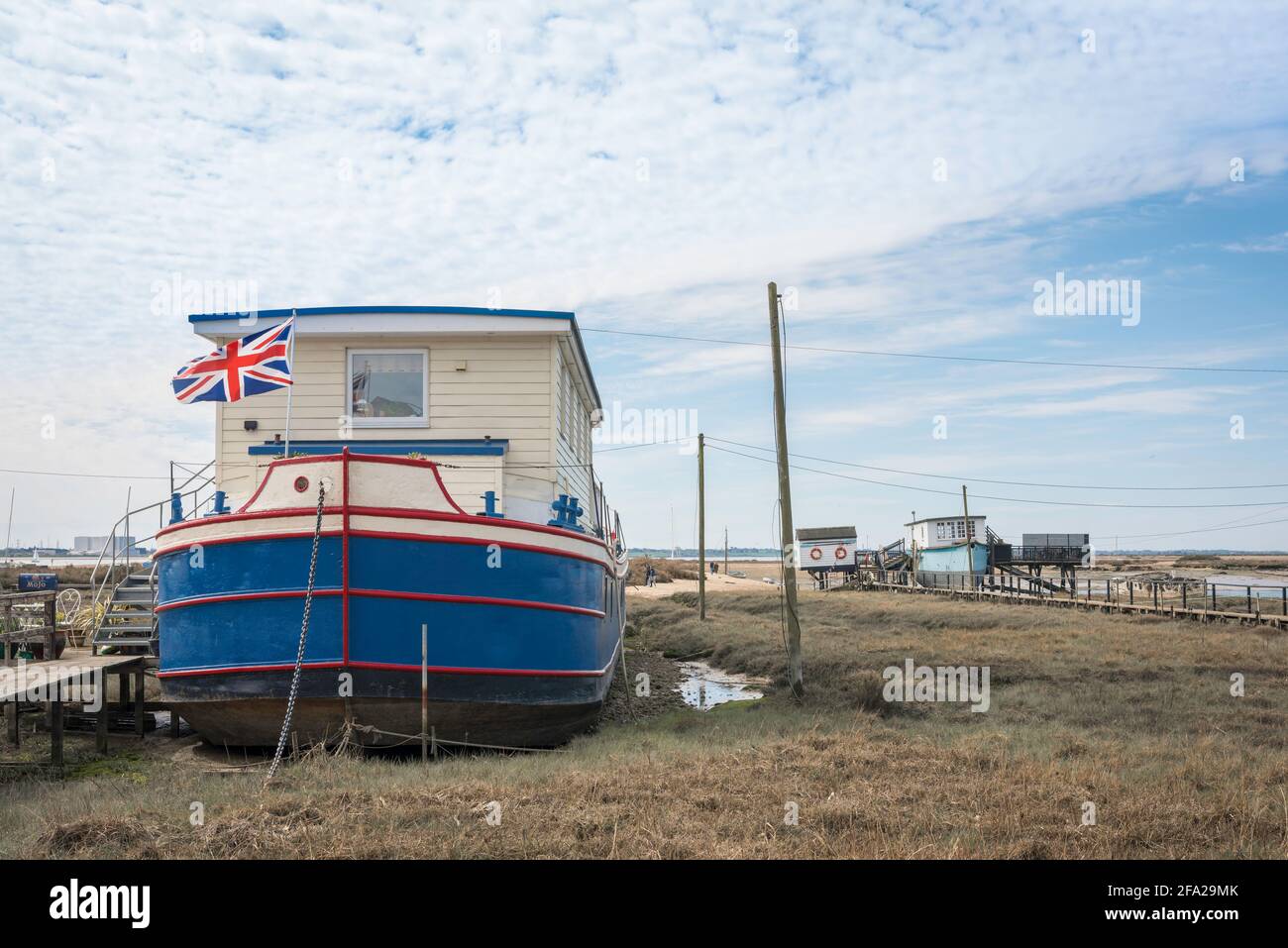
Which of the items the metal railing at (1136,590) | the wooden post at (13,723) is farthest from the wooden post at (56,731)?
the metal railing at (1136,590)

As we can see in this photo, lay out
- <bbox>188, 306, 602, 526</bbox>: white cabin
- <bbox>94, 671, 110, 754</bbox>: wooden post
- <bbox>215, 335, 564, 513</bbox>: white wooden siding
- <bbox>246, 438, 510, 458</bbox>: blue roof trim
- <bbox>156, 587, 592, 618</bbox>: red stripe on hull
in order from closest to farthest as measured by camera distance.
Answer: <bbox>156, 587, 592, 618</bbox>: red stripe on hull → <bbox>94, 671, 110, 754</bbox>: wooden post → <bbox>246, 438, 510, 458</bbox>: blue roof trim → <bbox>188, 306, 602, 526</bbox>: white cabin → <bbox>215, 335, 564, 513</bbox>: white wooden siding

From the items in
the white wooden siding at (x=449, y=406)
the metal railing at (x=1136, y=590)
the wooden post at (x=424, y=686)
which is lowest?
the metal railing at (x=1136, y=590)

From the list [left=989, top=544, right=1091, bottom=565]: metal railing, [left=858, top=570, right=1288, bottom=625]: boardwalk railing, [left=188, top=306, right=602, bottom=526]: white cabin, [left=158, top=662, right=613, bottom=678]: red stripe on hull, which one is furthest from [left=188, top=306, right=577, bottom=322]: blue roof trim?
[left=989, top=544, right=1091, bottom=565]: metal railing

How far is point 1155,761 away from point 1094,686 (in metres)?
6.02

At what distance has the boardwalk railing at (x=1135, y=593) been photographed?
27.3 meters

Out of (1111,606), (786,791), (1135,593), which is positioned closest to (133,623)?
(786,791)

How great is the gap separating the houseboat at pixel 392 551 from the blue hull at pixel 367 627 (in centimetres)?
2

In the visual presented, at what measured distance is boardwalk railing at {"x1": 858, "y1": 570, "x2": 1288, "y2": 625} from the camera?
27.3 metres

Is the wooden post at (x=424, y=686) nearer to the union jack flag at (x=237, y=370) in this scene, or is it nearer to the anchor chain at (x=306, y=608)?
the anchor chain at (x=306, y=608)

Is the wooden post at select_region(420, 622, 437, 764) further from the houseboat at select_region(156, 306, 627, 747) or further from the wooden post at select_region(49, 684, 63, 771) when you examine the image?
the wooden post at select_region(49, 684, 63, 771)

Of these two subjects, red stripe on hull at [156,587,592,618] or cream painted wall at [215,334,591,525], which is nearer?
red stripe on hull at [156,587,592,618]

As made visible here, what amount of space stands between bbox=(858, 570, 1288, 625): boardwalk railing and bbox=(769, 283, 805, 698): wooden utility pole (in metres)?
13.8

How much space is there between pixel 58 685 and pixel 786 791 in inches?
298
